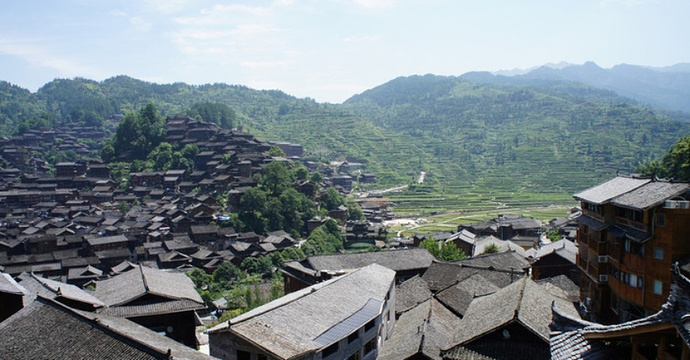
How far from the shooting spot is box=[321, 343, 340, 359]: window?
15344 millimetres

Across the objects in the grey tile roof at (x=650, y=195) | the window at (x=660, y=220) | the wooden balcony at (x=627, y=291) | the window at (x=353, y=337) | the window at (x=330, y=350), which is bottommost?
the window at (x=353, y=337)

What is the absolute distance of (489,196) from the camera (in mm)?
88750

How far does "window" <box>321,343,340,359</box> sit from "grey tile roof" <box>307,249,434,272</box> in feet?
42.6

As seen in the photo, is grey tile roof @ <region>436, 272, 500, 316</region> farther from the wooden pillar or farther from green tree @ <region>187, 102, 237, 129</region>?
green tree @ <region>187, 102, 237, 129</region>

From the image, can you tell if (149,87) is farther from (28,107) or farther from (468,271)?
(468,271)

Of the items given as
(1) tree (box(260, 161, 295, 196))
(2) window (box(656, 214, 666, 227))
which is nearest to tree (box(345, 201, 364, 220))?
(1) tree (box(260, 161, 295, 196))

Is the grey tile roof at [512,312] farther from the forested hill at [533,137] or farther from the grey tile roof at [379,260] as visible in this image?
the forested hill at [533,137]

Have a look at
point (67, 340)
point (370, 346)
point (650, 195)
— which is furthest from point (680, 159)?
point (67, 340)

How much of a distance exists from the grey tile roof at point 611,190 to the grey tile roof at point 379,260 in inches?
522

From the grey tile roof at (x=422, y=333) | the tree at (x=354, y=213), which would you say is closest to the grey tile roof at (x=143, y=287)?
the grey tile roof at (x=422, y=333)

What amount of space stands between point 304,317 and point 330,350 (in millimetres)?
1437

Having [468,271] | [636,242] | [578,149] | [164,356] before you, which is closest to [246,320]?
[164,356]

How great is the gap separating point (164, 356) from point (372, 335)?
8729 mm

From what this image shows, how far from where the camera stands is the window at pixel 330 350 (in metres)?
15.3
